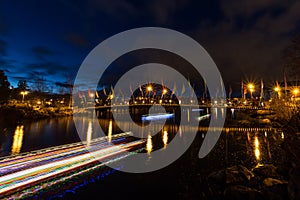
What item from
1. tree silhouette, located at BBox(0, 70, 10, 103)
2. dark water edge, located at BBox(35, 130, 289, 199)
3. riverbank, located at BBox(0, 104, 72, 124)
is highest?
tree silhouette, located at BBox(0, 70, 10, 103)

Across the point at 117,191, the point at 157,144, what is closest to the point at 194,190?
the point at 117,191

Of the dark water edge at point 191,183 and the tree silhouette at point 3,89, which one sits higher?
the tree silhouette at point 3,89

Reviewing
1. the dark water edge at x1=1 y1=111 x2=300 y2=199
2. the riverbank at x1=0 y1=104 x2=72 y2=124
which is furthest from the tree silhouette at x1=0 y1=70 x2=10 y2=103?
the dark water edge at x1=1 y1=111 x2=300 y2=199

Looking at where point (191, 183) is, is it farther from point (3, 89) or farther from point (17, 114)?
point (3, 89)

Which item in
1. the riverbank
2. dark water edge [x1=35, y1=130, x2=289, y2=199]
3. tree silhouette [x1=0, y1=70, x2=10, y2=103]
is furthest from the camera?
tree silhouette [x1=0, y1=70, x2=10, y2=103]

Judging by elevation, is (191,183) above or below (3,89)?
below

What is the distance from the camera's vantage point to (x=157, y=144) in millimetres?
15336

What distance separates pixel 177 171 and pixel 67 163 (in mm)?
6562

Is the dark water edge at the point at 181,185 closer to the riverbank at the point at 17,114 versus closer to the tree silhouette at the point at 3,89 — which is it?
the riverbank at the point at 17,114

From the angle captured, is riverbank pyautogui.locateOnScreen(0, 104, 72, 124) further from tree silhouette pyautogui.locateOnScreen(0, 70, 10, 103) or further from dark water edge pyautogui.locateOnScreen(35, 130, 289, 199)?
dark water edge pyautogui.locateOnScreen(35, 130, 289, 199)

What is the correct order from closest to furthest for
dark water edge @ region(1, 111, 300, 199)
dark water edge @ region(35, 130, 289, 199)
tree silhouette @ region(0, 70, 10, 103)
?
1. dark water edge @ region(1, 111, 300, 199)
2. dark water edge @ region(35, 130, 289, 199)
3. tree silhouette @ region(0, 70, 10, 103)

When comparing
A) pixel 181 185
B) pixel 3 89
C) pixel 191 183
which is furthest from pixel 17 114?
pixel 191 183

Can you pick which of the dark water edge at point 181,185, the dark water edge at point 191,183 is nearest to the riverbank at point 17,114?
the dark water edge at point 191,183

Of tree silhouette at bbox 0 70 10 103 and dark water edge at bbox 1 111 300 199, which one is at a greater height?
tree silhouette at bbox 0 70 10 103
